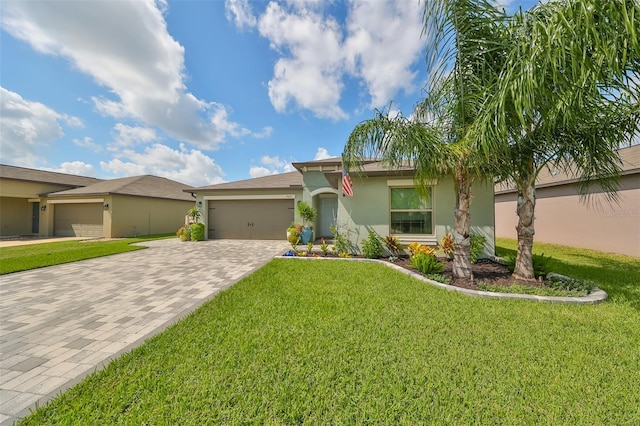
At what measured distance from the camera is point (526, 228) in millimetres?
5730

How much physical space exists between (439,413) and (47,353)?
4.67 m

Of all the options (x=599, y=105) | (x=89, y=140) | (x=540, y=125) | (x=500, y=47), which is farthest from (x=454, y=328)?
(x=89, y=140)

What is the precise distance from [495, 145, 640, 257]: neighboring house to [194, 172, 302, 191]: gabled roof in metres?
11.0

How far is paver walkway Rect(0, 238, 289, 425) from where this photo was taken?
8.60ft

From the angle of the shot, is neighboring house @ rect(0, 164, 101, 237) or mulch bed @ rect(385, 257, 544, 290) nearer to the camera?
mulch bed @ rect(385, 257, 544, 290)

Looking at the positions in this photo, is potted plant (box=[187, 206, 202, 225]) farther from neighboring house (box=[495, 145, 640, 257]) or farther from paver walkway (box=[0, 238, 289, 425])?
neighboring house (box=[495, 145, 640, 257])

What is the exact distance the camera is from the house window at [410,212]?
8664mm

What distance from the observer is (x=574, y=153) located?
5141 millimetres

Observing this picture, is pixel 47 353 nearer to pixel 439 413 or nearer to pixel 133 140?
pixel 439 413

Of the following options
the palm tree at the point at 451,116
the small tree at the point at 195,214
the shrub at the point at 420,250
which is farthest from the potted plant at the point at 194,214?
the shrub at the point at 420,250

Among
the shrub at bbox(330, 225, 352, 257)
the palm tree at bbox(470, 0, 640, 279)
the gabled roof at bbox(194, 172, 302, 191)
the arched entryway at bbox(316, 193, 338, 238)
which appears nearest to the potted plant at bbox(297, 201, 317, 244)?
the arched entryway at bbox(316, 193, 338, 238)

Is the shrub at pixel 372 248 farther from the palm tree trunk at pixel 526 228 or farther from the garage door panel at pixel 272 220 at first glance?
the garage door panel at pixel 272 220

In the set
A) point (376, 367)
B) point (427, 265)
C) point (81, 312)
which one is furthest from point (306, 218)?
point (376, 367)

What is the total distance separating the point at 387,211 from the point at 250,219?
9437 mm
